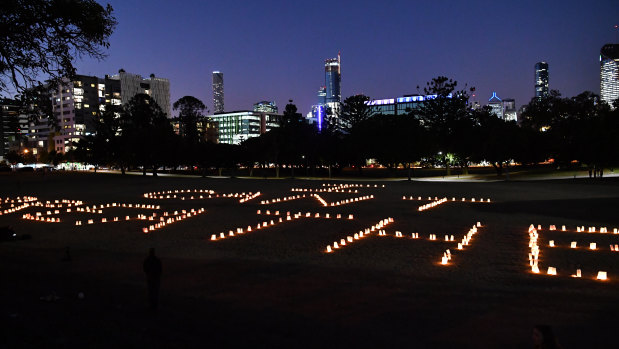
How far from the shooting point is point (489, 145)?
58719 millimetres

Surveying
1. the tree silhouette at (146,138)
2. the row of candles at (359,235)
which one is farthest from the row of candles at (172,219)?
the tree silhouette at (146,138)

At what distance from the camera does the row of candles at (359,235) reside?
551 inches

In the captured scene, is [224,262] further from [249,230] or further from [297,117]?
[297,117]

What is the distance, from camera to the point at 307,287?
386 inches

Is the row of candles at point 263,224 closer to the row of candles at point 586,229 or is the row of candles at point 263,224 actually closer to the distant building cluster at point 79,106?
the row of candles at point 586,229

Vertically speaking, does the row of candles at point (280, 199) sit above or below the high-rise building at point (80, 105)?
below

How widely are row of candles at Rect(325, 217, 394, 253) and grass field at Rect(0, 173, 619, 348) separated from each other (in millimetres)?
292

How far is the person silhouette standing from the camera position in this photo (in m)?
8.09

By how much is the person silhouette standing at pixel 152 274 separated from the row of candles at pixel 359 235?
6368 millimetres

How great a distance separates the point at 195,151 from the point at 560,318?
7697 centimetres

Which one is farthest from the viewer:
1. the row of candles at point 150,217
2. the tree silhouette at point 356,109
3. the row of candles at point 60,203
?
the tree silhouette at point 356,109

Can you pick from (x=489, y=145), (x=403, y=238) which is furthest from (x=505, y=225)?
(x=489, y=145)

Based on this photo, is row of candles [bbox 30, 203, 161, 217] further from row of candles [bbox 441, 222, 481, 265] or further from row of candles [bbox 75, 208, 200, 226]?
row of candles [bbox 441, 222, 481, 265]

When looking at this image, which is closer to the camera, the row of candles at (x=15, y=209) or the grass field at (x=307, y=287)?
the grass field at (x=307, y=287)
